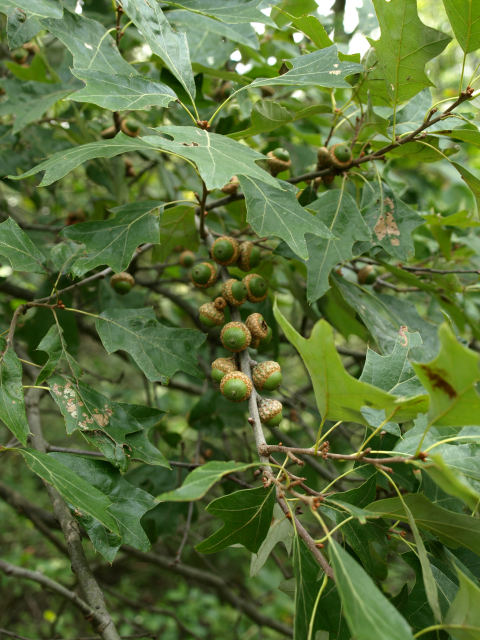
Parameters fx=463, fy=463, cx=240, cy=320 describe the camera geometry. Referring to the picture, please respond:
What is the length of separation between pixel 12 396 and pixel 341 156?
1.28 metres

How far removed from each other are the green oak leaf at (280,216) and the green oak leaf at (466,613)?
78cm

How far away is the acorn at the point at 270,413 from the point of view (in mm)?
1240

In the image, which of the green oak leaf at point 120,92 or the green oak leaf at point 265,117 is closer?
the green oak leaf at point 120,92

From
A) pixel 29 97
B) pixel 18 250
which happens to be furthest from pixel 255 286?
pixel 29 97

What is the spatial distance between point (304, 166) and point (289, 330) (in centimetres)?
170

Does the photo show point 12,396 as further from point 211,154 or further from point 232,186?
point 232,186

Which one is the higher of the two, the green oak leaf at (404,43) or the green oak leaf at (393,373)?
the green oak leaf at (404,43)

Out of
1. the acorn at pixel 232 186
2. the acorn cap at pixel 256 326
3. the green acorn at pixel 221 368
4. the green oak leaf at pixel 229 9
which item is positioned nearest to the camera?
the green acorn at pixel 221 368

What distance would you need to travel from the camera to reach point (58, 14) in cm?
152

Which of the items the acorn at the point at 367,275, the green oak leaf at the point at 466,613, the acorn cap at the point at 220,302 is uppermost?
the acorn cap at the point at 220,302

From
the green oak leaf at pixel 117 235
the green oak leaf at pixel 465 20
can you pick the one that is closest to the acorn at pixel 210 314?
the green oak leaf at pixel 117 235

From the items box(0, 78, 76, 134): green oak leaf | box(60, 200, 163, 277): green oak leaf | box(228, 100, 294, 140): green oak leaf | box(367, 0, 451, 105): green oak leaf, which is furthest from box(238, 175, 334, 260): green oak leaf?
box(0, 78, 76, 134): green oak leaf

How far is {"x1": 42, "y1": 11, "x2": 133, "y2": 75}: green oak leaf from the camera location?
1.45 m

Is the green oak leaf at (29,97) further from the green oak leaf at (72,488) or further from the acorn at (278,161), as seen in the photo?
the green oak leaf at (72,488)
